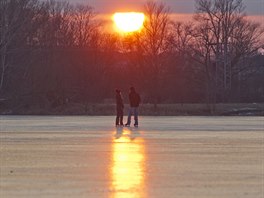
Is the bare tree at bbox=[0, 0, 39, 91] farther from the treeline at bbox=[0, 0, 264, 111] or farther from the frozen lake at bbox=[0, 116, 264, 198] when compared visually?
the frozen lake at bbox=[0, 116, 264, 198]

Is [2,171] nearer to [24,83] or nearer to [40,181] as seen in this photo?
[40,181]

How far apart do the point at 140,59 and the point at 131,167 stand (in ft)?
232

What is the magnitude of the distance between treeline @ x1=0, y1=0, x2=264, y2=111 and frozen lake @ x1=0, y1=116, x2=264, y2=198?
41217 mm

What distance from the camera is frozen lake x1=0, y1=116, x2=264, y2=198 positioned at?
10.4m

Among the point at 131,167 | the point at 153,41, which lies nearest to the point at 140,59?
the point at 153,41

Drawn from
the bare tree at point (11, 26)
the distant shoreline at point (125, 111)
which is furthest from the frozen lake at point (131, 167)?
the bare tree at point (11, 26)

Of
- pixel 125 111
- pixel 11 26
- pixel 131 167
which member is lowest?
pixel 131 167

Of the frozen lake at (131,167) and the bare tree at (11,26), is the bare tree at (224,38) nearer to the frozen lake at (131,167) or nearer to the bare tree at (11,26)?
the bare tree at (11,26)

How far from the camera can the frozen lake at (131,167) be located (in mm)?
10391

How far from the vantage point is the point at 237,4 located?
260ft

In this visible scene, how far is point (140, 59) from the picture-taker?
83.8 meters

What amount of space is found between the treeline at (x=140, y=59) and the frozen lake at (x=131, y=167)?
41.2m

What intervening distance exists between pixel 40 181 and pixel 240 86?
65913 mm

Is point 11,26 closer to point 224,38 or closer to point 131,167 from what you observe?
point 224,38
